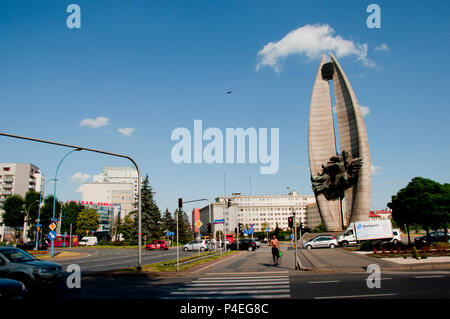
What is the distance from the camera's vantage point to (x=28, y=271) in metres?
12.1

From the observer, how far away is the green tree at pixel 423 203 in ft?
99.0

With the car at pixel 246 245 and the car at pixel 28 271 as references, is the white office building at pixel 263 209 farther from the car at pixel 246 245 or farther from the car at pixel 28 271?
the car at pixel 28 271

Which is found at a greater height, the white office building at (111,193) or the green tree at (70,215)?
the white office building at (111,193)

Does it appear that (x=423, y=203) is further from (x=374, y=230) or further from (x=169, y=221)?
(x=169, y=221)

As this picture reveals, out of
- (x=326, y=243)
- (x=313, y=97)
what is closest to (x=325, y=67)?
(x=313, y=97)

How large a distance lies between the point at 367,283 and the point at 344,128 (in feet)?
142

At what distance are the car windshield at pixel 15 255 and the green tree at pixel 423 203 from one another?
30.9 m

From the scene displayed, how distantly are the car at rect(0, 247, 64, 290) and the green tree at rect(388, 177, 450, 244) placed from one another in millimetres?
30001

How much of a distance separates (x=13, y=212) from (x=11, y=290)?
8293 centimetres

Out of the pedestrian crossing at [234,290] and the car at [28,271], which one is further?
the car at [28,271]

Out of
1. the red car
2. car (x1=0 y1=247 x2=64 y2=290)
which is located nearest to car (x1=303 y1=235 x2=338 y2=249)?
the red car

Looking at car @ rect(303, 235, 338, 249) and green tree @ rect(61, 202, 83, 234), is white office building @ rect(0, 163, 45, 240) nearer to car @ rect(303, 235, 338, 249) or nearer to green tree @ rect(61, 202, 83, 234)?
green tree @ rect(61, 202, 83, 234)

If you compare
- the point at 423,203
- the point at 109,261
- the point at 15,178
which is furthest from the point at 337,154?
the point at 15,178

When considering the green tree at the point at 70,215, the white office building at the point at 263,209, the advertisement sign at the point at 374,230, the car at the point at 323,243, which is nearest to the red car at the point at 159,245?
the car at the point at 323,243
